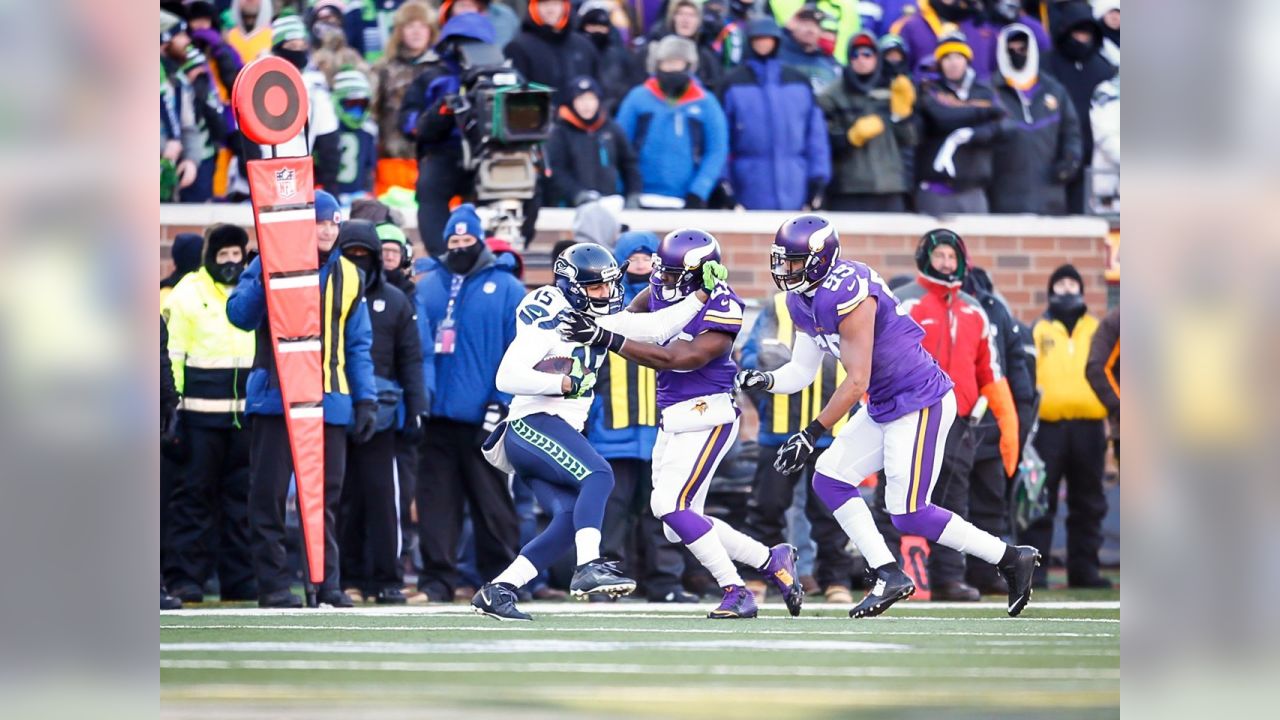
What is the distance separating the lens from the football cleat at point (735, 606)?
10.6 metres

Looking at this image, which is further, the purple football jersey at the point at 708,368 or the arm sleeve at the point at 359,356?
the arm sleeve at the point at 359,356

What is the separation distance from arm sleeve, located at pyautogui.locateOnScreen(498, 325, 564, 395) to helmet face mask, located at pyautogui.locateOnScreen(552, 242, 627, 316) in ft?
0.91

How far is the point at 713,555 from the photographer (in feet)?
34.0

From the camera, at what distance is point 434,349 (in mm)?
12727

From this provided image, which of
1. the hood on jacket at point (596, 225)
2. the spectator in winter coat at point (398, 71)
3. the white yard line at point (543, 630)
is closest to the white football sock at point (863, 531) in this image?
the white yard line at point (543, 630)

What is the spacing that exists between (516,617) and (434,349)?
290 centimetres

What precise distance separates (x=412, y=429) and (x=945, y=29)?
6.21m

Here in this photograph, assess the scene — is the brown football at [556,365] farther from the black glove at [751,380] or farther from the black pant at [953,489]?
the black pant at [953,489]

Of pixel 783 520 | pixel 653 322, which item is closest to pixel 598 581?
pixel 653 322

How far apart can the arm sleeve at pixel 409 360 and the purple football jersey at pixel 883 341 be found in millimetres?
2967

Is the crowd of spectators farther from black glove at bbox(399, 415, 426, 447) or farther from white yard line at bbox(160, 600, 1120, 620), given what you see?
white yard line at bbox(160, 600, 1120, 620)

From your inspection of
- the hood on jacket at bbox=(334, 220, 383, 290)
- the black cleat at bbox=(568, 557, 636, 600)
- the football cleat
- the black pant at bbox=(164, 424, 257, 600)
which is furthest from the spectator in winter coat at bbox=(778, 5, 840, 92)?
the black cleat at bbox=(568, 557, 636, 600)

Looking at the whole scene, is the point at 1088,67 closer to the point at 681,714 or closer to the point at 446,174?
the point at 446,174
